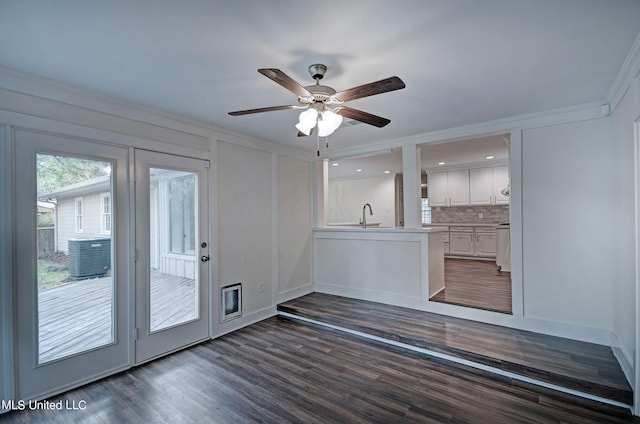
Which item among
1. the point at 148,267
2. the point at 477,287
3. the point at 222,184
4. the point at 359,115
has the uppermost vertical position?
the point at 359,115

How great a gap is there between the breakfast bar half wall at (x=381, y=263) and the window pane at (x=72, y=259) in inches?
117

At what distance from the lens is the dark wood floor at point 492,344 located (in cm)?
235

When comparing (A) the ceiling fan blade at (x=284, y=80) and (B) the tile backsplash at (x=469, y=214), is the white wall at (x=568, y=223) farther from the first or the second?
(B) the tile backsplash at (x=469, y=214)

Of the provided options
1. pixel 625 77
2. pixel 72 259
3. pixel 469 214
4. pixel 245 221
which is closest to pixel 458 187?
pixel 469 214

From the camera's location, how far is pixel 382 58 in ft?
6.71

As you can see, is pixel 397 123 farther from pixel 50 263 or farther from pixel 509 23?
pixel 50 263

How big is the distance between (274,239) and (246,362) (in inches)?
69.3

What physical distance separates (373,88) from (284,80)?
54 cm

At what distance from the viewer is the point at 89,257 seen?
8.65 feet

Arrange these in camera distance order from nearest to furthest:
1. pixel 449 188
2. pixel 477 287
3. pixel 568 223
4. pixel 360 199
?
pixel 568 223 < pixel 477 287 < pixel 449 188 < pixel 360 199

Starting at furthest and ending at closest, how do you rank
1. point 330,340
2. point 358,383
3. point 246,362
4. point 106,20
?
point 330,340, point 246,362, point 358,383, point 106,20

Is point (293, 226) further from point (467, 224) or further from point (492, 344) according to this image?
point (467, 224)

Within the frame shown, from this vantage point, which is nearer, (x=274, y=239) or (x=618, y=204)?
(x=618, y=204)

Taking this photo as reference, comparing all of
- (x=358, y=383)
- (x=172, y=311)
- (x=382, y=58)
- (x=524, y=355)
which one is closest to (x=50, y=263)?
(x=172, y=311)
